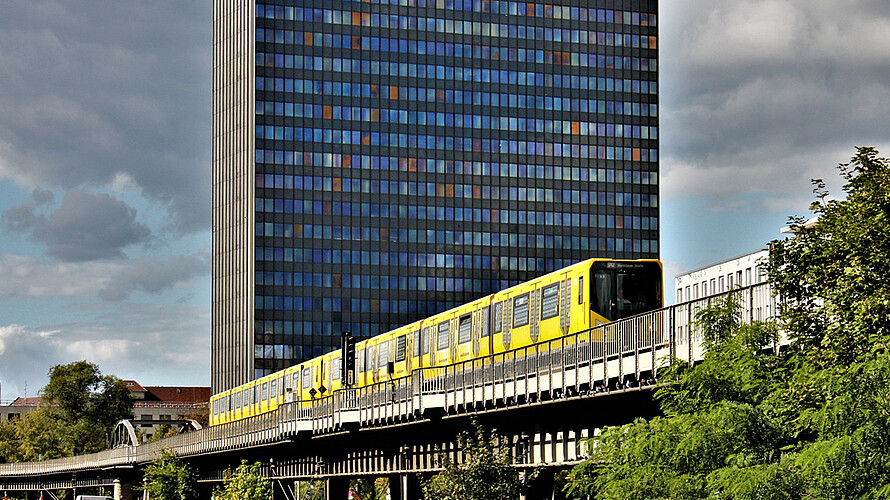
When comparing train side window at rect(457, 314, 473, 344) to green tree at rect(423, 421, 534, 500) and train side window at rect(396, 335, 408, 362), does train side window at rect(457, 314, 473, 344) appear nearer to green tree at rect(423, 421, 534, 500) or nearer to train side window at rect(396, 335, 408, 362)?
green tree at rect(423, 421, 534, 500)

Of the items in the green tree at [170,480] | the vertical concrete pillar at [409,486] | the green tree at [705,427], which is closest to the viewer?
the green tree at [705,427]

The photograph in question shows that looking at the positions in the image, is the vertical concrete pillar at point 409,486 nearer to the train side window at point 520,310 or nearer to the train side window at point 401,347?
the train side window at point 401,347

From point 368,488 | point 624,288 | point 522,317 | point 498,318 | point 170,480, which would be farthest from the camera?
point 368,488

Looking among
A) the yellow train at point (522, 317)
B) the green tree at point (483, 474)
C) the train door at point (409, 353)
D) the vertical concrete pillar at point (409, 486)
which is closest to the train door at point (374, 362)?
the yellow train at point (522, 317)

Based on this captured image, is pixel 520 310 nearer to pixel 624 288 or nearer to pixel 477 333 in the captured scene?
pixel 477 333

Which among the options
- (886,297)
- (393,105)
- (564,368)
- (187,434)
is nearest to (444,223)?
(393,105)

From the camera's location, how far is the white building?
152875mm

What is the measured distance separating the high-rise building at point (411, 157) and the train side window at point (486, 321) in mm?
111426

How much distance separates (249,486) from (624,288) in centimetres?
4651

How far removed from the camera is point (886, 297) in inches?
994

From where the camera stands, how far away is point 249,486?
279 feet

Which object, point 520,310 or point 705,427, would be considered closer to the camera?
point 705,427

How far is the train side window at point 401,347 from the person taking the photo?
63906mm

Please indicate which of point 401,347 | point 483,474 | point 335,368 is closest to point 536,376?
point 483,474
